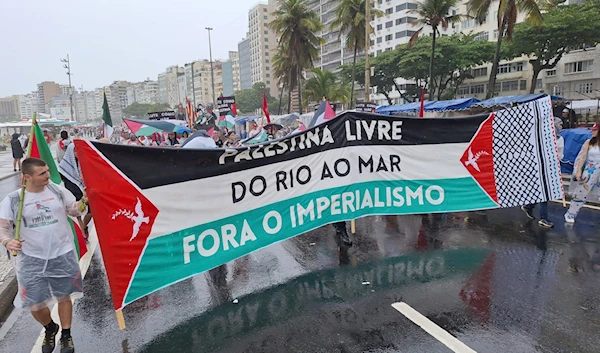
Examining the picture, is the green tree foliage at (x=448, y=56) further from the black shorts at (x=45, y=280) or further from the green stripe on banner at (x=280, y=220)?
the black shorts at (x=45, y=280)

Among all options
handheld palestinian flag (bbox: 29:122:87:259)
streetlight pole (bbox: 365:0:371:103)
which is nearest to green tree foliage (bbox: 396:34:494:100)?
streetlight pole (bbox: 365:0:371:103)

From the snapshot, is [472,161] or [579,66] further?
[579,66]

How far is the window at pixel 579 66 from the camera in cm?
4438

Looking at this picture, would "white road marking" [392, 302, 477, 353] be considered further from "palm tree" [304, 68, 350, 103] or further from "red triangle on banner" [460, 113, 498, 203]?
"palm tree" [304, 68, 350, 103]

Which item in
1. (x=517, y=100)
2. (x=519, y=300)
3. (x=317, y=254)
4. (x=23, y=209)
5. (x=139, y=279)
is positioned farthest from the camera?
(x=517, y=100)

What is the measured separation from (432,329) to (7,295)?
4.93m

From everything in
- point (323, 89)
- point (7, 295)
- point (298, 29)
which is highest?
point (298, 29)

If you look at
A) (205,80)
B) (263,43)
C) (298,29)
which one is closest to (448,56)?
(298,29)

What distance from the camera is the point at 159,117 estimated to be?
21328 millimetres

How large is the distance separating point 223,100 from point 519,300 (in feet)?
51.0

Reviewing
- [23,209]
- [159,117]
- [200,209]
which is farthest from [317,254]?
[159,117]

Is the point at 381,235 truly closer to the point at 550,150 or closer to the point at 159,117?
the point at 550,150

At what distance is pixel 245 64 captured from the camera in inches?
6171

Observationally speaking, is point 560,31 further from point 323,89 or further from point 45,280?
point 45,280
